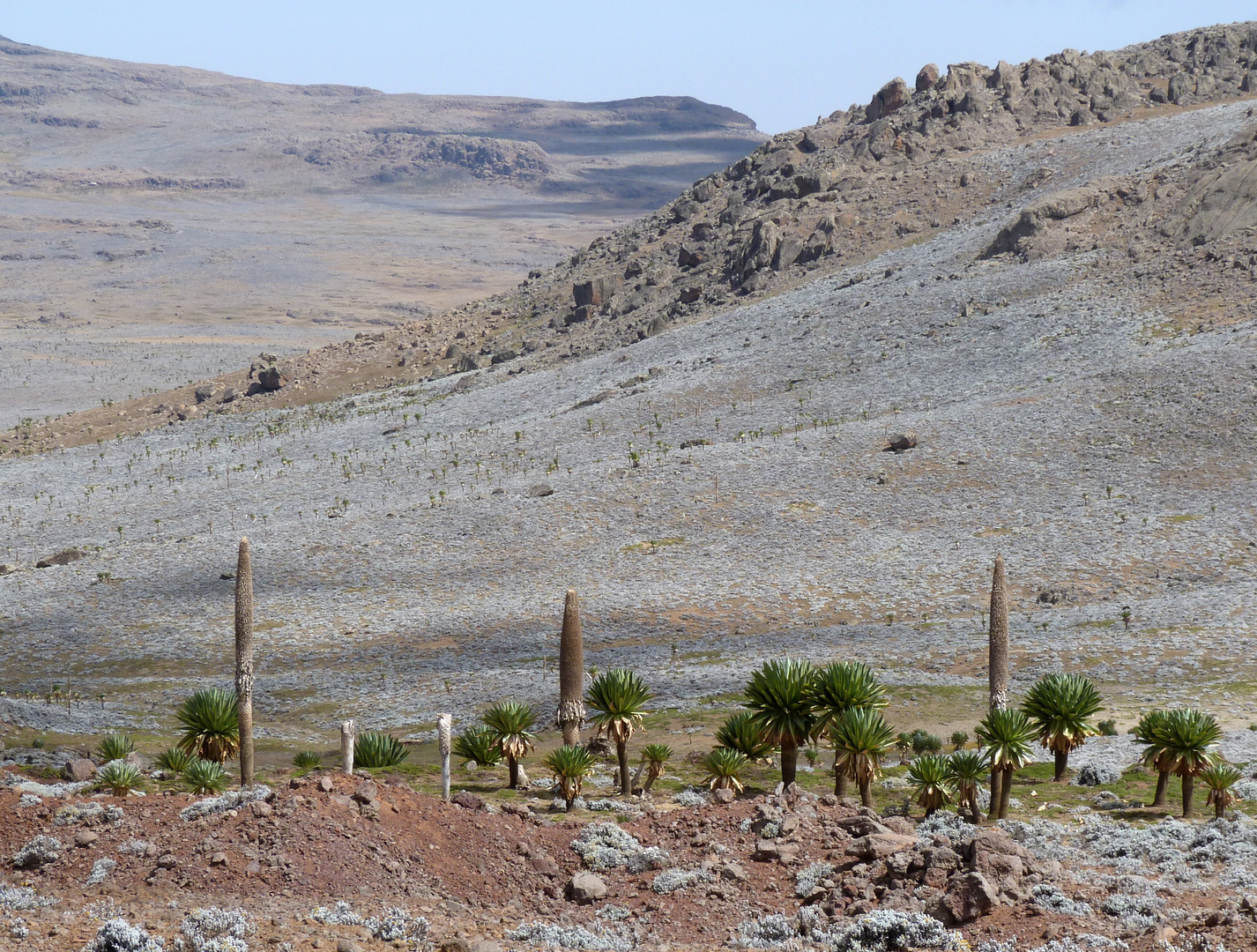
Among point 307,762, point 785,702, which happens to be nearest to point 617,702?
point 785,702

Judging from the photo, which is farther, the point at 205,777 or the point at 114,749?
the point at 114,749

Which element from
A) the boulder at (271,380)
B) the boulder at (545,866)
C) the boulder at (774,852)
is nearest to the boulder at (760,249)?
the boulder at (271,380)

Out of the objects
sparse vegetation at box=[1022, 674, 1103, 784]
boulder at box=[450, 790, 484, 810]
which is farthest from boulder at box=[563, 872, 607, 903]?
sparse vegetation at box=[1022, 674, 1103, 784]

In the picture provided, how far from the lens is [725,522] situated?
48.1m

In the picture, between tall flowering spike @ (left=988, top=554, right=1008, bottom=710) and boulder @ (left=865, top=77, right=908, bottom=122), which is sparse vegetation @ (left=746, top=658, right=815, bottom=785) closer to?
tall flowering spike @ (left=988, top=554, right=1008, bottom=710)

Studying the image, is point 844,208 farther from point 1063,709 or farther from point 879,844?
point 879,844

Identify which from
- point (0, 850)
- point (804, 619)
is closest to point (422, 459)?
point (804, 619)

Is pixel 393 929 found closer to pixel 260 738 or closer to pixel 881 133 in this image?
pixel 260 738

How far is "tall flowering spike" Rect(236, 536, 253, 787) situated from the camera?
22.7m

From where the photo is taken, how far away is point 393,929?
49.3ft

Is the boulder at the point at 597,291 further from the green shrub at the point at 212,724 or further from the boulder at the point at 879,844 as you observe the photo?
the boulder at the point at 879,844

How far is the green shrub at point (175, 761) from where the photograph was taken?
25.0 m

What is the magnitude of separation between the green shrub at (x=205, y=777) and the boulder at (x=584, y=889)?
7.37 m

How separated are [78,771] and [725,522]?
90.8 feet
